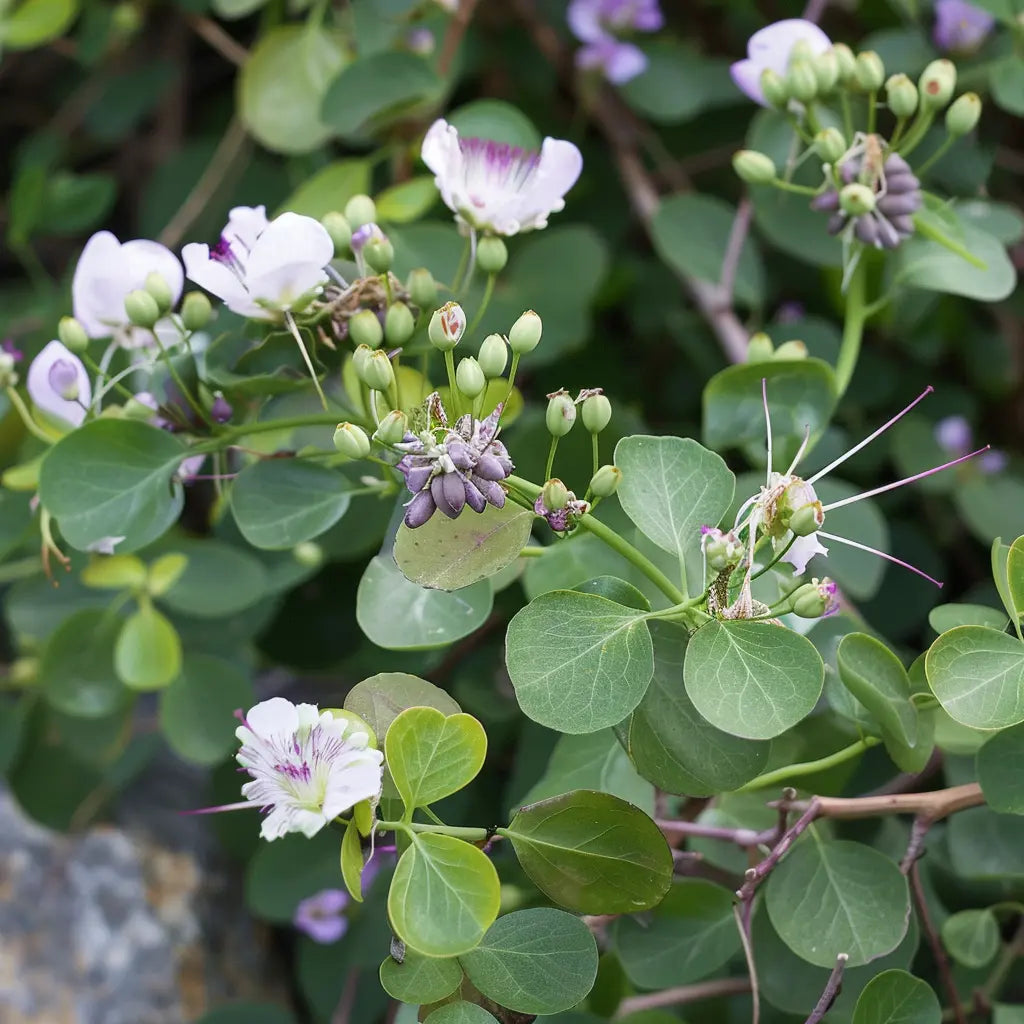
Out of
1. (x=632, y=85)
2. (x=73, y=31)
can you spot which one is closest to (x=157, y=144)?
(x=73, y=31)

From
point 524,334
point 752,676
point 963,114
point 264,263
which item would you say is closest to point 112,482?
point 264,263

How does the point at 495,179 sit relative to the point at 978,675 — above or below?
above

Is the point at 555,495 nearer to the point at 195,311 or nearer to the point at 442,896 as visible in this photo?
the point at 442,896

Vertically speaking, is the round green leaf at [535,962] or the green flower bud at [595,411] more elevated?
the green flower bud at [595,411]

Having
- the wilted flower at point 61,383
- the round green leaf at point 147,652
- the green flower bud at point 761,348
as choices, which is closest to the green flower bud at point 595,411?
the green flower bud at point 761,348

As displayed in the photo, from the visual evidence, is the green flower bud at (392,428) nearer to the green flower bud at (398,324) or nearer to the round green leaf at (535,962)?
the green flower bud at (398,324)

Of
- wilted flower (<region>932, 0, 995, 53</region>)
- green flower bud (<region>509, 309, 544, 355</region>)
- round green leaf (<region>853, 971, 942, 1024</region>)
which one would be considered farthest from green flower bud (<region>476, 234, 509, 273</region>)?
wilted flower (<region>932, 0, 995, 53</region>)
